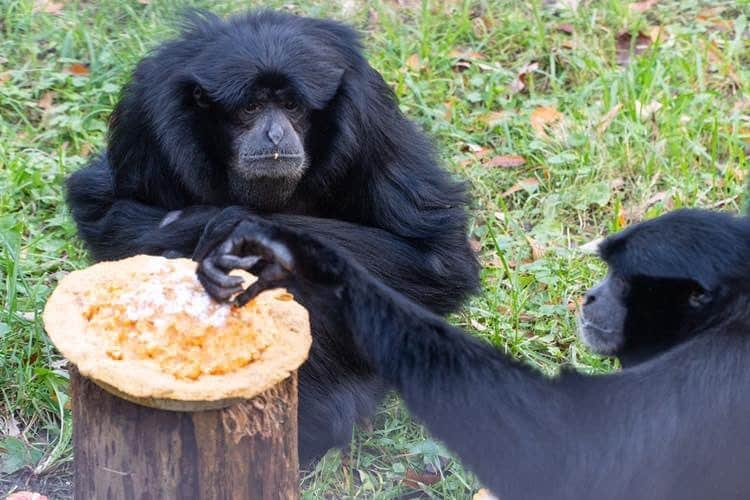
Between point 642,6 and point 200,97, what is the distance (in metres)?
4.64

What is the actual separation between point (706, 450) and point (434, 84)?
191 inches

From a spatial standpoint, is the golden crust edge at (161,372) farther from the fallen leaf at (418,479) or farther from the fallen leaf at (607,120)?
the fallen leaf at (607,120)

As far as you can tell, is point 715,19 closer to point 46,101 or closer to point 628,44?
point 628,44

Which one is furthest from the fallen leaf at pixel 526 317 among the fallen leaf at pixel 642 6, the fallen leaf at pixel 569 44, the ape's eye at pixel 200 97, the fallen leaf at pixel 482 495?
the fallen leaf at pixel 642 6

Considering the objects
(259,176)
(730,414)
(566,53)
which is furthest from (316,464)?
(566,53)

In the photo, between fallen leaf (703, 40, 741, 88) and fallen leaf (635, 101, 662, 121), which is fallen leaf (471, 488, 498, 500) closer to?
fallen leaf (635, 101, 662, 121)

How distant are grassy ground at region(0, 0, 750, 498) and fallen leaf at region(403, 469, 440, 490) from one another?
2 cm

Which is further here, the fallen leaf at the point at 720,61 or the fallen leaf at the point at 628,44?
the fallen leaf at the point at 628,44

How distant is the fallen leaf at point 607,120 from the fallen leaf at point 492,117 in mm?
701

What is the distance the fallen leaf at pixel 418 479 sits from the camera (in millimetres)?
6016

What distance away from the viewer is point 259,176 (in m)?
6.20

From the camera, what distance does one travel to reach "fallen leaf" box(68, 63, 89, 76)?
9.02 meters

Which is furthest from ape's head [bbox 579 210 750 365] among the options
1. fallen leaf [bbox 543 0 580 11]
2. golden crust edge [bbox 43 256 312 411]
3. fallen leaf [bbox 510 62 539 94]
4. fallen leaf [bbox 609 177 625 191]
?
fallen leaf [bbox 543 0 580 11]

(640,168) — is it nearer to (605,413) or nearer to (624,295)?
(624,295)
